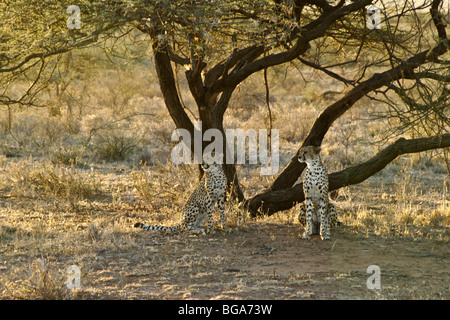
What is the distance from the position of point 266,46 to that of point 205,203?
6.57 ft

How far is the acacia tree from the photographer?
20.0ft

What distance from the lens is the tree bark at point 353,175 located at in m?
6.88

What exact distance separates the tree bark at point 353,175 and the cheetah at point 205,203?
927 mm

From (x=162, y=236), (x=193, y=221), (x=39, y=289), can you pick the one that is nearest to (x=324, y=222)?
(x=193, y=221)

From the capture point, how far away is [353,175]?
7.52 m

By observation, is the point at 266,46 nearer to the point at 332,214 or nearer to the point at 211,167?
the point at 211,167

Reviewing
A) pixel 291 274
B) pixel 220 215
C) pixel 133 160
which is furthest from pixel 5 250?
pixel 133 160

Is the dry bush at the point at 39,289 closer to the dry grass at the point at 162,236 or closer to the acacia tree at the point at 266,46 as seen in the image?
the dry grass at the point at 162,236

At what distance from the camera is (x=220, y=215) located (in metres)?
7.29

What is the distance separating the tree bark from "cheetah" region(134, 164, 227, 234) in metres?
0.93

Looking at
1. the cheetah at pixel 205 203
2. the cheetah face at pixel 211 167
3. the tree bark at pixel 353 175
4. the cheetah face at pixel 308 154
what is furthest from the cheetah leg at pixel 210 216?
the cheetah face at pixel 308 154

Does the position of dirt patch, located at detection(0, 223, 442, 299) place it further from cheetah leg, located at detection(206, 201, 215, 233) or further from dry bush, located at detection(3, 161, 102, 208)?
dry bush, located at detection(3, 161, 102, 208)
